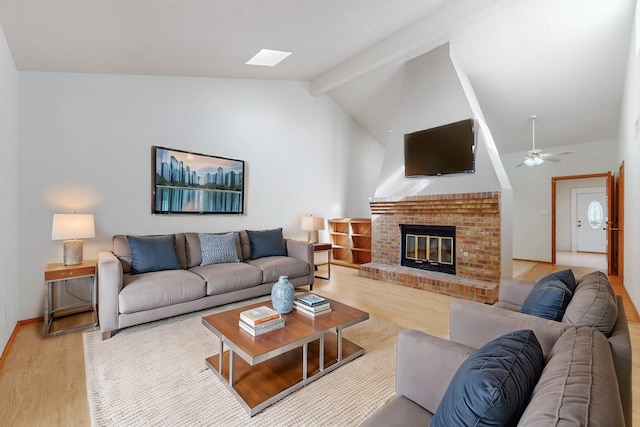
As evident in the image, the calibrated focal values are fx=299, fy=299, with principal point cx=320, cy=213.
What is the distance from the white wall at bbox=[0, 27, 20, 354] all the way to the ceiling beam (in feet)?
12.7

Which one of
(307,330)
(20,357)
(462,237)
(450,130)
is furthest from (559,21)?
(20,357)

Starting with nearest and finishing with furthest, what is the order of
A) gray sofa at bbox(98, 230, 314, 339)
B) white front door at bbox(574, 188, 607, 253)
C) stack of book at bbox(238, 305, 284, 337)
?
1. stack of book at bbox(238, 305, 284, 337)
2. gray sofa at bbox(98, 230, 314, 339)
3. white front door at bbox(574, 188, 607, 253)

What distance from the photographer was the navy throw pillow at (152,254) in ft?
10.2

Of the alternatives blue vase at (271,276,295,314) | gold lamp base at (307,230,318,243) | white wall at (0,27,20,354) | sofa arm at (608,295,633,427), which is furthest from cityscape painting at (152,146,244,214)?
sofa arm at (608,295,633,427)

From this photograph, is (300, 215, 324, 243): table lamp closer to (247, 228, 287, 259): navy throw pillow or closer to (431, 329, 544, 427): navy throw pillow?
(247, 228, 287, 259): navy throw pillow

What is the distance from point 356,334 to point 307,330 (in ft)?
2.85

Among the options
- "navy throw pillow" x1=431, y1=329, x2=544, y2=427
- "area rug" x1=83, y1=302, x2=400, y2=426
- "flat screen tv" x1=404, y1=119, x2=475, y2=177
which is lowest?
"area rug" x1=83, y1=302, x2=400, y2=426

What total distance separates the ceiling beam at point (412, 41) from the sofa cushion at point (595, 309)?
3190 mm

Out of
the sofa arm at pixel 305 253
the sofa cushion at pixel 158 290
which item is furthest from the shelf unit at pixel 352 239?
the sofa cushion at pixel 158 290

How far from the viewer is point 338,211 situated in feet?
20.4

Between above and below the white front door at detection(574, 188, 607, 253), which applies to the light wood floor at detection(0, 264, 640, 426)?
below

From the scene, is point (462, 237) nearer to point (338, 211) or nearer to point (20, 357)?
point (338, 211)

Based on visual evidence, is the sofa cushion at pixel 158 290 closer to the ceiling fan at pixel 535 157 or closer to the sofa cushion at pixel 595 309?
the sofa cushion at pixel 595 309

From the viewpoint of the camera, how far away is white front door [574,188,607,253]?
8.16m
